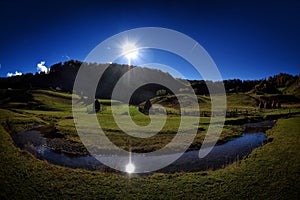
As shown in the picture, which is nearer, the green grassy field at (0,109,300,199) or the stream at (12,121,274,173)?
the green grassy field at (0,109,300,199)

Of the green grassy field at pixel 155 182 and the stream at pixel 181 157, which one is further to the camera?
the stream at pixel 181 157

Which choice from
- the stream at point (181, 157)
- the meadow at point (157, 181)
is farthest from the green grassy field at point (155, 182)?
the stream at point (181, 157)

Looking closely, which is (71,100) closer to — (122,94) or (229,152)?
(122,94)

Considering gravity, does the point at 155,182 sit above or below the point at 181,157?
below

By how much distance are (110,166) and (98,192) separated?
16.9 ft

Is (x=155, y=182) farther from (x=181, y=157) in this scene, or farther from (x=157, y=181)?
(x=181, y=157)

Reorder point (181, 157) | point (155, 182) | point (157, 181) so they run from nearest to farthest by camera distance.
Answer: point (155, 182), point (157, 181), point (181, 157)

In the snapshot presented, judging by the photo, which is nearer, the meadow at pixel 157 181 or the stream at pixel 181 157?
the meadow at pixel 157 181

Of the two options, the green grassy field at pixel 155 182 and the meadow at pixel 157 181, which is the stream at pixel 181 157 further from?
the green grassy field at pixel 155 182

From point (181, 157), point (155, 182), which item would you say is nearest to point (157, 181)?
point (155, 182)

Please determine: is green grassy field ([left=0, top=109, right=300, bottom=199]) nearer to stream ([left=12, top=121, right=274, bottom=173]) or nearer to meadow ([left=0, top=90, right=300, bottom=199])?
meadow ([left=0, top=90, right=300, bottom=199])

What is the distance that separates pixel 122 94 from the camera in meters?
126

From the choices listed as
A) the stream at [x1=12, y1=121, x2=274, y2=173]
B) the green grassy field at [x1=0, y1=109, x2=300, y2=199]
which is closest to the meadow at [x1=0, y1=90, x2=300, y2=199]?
the green grassy field at [x1=0, y1=109, x2=300, y2=199]

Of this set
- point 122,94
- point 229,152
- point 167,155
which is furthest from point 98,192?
point 122,94
